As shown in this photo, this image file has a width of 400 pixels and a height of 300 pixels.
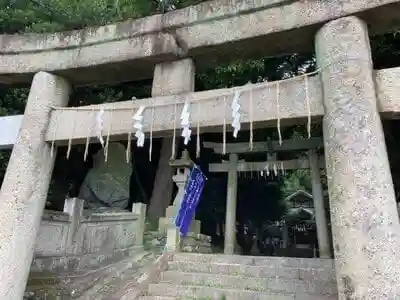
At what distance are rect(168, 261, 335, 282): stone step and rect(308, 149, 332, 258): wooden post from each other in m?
3.50

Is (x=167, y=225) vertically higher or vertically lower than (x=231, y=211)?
lower

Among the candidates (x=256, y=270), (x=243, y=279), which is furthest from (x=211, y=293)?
(x=256, y=270)

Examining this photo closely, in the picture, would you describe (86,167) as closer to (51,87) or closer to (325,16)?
(51,87)

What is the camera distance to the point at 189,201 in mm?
9539

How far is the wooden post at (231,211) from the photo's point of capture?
10.1 meters

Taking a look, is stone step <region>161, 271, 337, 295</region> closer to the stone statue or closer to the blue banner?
the blue banner

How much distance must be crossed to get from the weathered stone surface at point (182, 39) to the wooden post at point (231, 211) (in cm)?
603

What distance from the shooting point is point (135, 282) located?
5668 mm

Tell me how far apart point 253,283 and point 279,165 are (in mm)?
5726

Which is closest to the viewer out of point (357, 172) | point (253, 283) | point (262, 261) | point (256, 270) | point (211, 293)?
point (357, 172)

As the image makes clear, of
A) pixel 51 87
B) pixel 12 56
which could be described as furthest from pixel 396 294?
pixel 12 56

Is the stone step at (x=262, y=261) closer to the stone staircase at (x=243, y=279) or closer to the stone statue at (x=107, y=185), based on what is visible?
the stone staircase at (x=243, y=279)

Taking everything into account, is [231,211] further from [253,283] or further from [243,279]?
[253,283]

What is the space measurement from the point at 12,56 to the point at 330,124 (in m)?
4.71
